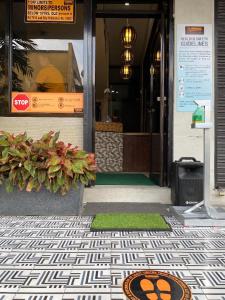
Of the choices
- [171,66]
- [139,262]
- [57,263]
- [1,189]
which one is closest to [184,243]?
[139,262]

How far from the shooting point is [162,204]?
460cm

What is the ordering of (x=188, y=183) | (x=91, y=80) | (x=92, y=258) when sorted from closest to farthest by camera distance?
(x=92, y=258), (x=188, y=183), (x=91, y=80)

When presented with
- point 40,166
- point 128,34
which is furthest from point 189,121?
point 128,34

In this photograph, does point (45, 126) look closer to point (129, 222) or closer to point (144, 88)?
point (129, 222)

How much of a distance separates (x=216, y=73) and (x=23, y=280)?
145 inches

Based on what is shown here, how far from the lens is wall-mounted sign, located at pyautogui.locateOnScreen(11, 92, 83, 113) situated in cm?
481

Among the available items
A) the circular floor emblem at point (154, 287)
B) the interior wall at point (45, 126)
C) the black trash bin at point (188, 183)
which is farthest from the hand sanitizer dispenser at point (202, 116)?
the circular floor emblem at point (154, 287)

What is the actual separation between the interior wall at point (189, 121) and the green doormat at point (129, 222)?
116cm

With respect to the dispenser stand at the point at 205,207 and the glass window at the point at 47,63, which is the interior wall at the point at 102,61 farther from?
the dispenser stand at the point at 205,207

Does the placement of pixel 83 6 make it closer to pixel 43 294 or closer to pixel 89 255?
pixel 89 255

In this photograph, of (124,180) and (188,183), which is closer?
(188,183)

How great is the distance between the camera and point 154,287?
2139 millimetres

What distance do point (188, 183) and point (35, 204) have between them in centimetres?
179

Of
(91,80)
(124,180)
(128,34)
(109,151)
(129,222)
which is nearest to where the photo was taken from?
(129,222)
